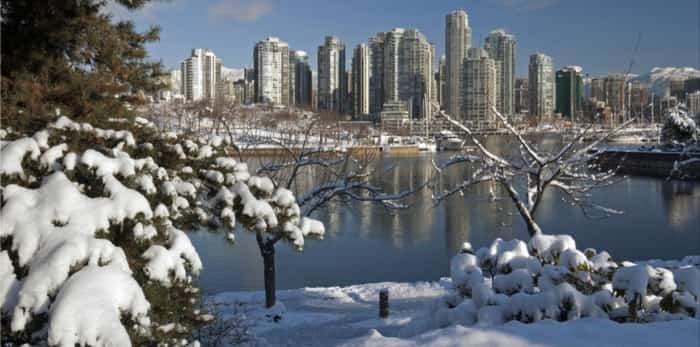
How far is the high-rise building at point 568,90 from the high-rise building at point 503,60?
1.47m

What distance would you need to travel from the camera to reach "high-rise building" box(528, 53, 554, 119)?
56.8ft

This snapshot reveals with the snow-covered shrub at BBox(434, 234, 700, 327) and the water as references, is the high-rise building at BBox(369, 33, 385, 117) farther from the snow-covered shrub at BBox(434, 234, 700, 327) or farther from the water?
the snow-covered shrub at BBox(434, 234, 700, 327)

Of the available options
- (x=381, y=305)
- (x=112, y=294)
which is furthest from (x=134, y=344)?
(x=381, y=305)

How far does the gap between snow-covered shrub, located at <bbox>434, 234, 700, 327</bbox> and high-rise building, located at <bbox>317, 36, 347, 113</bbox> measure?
32759 millimetres

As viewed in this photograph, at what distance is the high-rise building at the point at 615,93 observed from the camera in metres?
9.66

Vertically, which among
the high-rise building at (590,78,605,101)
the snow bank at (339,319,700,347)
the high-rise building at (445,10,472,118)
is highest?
the high-rise building at (445,10,472,118)

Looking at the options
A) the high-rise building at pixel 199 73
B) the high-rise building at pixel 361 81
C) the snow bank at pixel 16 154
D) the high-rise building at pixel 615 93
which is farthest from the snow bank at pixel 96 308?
the high-rise building at pixel 361 81

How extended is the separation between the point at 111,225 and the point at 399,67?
27255mm

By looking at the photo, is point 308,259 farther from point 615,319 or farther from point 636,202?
point 636,202

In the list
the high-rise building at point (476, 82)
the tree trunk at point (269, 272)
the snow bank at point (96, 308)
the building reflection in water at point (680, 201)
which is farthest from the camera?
the building reflection in water at point (680, 201)

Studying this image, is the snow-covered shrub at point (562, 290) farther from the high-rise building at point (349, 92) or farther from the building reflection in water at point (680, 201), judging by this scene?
the high-rise building at point (349, 92)

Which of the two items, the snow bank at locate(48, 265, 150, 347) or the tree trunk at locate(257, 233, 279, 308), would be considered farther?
the tree trunk at locate(257, 233, 279, 308)

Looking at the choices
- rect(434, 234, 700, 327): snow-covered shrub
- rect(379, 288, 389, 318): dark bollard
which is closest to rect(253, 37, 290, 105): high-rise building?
rect(379, 288, 389, 318): dark bollard

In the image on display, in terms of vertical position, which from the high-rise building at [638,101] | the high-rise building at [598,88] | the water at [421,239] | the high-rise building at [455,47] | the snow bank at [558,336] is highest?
the high-rise building at [455,47]
